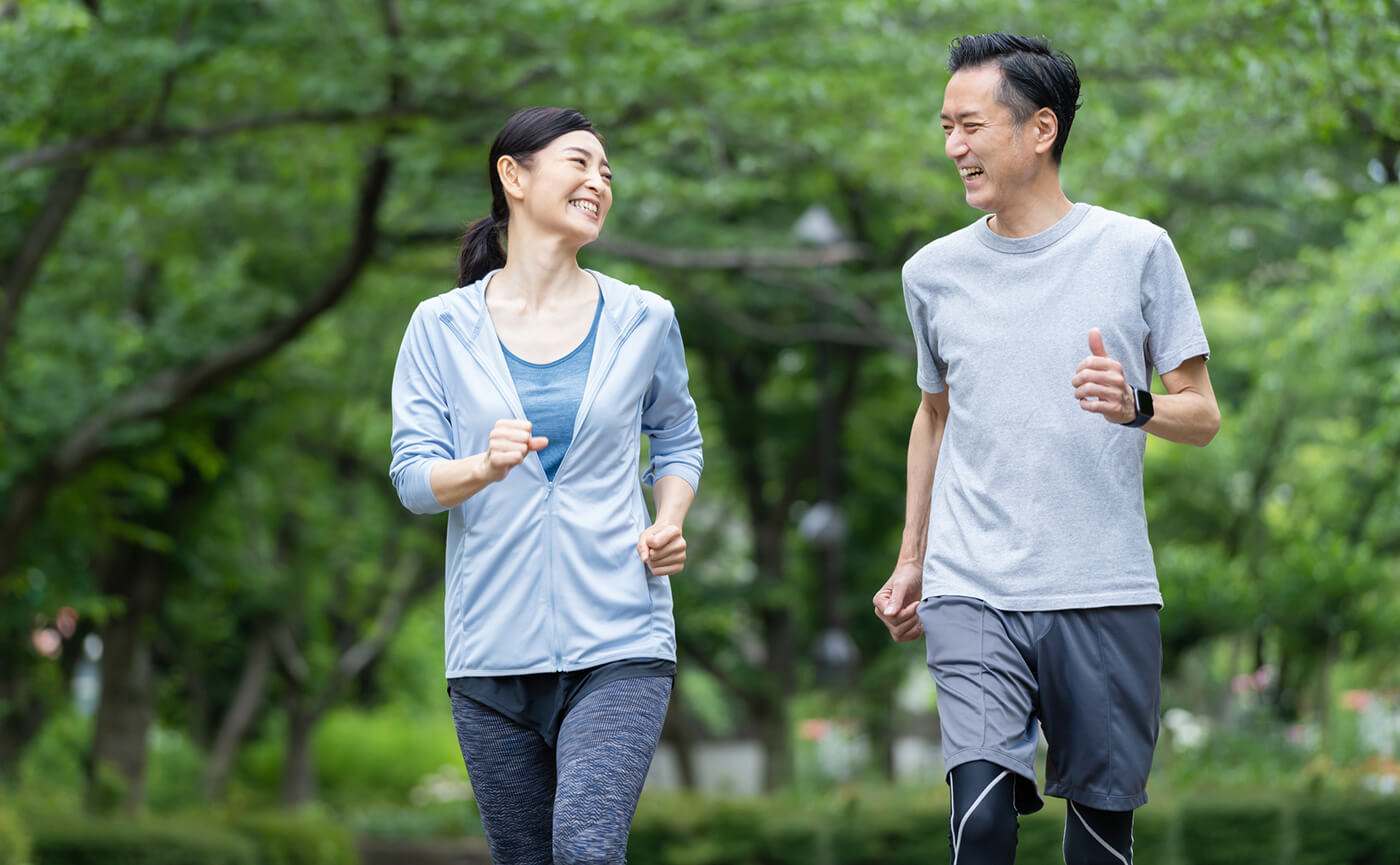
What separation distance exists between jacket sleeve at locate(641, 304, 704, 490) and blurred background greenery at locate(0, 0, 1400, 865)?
450 centimetres

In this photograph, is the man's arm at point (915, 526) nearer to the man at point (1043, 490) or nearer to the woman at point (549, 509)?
the man at point (1043, 490)

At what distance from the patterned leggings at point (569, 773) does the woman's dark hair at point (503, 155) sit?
110 cm

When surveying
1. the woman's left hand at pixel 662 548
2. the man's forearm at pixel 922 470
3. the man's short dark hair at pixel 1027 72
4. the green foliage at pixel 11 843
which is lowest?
the green foliage at pixel 11 843

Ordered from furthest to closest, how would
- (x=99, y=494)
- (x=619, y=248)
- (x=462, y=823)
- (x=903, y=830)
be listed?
1. (x=462, y=823)
2. (x=99, y=494)
3. (x=619, y=248)
4. (x=903, y=830)

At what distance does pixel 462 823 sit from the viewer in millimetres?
27172

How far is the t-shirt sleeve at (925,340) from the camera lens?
384 cm

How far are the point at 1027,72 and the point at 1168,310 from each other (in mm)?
623

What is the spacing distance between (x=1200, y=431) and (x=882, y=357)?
18.1m

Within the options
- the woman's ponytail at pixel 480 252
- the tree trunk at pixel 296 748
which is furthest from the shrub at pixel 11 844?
the tree trunk at pixel 296 748

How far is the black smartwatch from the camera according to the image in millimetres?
3303

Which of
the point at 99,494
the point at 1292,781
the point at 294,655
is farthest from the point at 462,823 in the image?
the point at 1292,781

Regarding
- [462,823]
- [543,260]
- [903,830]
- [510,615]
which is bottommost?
[462,823]

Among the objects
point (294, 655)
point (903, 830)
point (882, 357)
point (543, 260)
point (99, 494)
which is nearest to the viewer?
point (543, 260)

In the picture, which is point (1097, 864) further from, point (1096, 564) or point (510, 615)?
point (510, 615)
